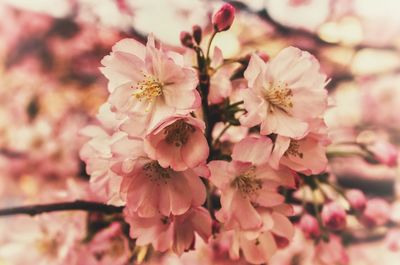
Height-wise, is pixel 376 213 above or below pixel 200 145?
below

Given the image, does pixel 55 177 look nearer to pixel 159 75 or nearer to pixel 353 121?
pixel 159 75

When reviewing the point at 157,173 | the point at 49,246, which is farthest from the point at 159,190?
the point at 49,246

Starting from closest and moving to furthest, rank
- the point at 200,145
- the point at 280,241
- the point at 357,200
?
the point at 200,145, the point at 280,241, the point at 357,200

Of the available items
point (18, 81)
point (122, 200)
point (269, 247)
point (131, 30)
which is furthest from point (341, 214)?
point (18, 81)

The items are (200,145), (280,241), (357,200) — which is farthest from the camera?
(357,200)

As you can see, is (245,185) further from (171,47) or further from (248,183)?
(171,47)

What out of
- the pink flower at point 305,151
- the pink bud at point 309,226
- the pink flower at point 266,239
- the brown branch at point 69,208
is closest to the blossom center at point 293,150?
the pink flower at point 305,151

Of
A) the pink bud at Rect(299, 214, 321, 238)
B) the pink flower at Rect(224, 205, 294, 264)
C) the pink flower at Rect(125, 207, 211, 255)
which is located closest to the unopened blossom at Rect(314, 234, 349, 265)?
the pink bud at Rect(299, 214, 321, 238)
